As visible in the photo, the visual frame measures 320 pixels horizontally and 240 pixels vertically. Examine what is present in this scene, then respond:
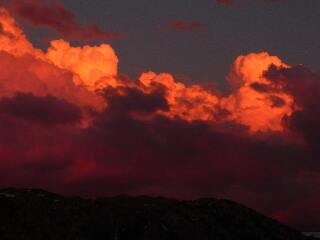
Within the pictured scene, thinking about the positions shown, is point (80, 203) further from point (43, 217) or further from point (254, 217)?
point (254, 217)

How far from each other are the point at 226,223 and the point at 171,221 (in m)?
5.39

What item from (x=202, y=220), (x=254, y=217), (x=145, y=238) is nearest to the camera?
(x=145, y=238)

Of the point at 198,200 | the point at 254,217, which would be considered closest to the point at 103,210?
the point at 198,200

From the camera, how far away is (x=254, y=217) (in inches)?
2190

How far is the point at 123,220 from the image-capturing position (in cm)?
5078

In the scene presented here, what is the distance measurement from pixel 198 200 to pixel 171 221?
6782mm

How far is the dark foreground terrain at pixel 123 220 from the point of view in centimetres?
4831

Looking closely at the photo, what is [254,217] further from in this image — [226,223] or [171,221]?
[171,221]

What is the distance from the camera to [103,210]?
171 feet

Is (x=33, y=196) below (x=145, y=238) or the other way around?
the other way around

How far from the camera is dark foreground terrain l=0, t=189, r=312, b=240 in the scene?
48312 millimetres

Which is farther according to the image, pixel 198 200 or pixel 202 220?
pixel 198 200

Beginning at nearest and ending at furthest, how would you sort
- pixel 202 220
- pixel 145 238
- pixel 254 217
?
1. pixel 145 238
2. pixel 202 220
3. pixel 254 217

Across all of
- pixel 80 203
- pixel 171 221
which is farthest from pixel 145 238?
pixel 80 203
